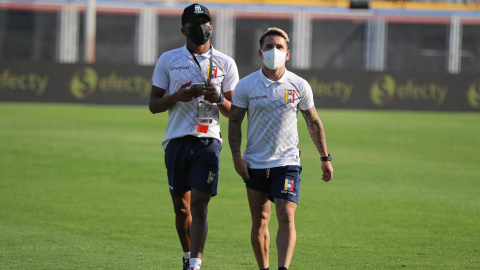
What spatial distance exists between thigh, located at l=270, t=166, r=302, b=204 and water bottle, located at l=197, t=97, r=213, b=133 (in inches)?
28.4

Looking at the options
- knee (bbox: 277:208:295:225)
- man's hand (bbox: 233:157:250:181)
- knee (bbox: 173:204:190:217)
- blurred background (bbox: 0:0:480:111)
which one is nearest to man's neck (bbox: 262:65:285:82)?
man's hand (bbox: 233:157:250:181)

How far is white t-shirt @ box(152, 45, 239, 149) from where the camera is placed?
203 inches

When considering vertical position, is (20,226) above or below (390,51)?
below

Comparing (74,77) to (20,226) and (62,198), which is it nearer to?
(62,198)

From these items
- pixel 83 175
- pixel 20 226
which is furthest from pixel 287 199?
pixel 83 175

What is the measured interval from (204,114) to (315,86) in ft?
59.5

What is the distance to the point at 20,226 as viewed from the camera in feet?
22.0

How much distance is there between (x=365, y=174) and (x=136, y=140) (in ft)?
19.2

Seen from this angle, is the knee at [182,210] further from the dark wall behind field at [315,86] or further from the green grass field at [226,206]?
the dark wall behind field at [315,86]

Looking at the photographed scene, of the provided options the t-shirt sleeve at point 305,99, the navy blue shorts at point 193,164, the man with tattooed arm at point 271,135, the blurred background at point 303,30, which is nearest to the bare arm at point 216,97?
the man with tattooed arm at point 271,135

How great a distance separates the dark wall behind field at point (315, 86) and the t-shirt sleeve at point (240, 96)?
17335mm

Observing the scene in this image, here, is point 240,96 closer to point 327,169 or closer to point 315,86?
point 327,169

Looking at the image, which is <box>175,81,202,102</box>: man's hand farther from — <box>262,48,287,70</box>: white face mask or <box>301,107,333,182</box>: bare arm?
<box>301,107,333,182</box>: bare arm

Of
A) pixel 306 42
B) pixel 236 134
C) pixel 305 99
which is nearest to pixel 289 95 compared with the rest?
pixel 305 99
